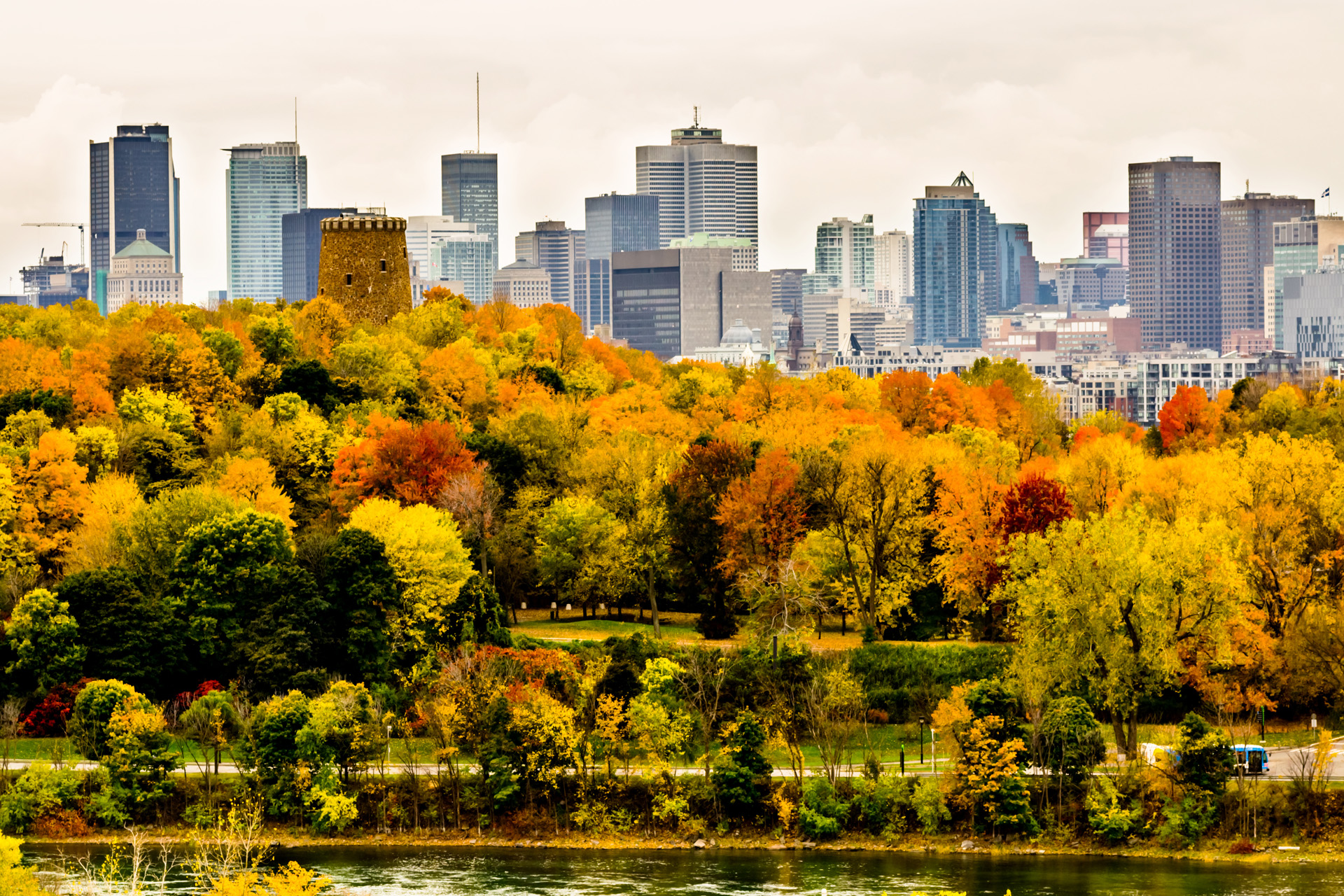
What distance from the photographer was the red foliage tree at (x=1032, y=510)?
260ft

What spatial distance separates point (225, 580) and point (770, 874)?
23277 mm

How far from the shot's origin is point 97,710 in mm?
67688

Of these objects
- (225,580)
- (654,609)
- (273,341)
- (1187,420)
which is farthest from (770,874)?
Answer: (1187,420)

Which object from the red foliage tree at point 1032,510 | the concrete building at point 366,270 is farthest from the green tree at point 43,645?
the concrete building at point 366,270

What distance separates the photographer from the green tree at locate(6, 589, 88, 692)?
7069 cm

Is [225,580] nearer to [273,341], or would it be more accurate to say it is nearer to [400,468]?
[400,468]

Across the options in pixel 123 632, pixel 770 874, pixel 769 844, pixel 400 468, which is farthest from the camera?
pixel 400 468

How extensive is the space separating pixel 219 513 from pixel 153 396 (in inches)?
691

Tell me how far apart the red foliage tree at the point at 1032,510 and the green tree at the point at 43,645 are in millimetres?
32302

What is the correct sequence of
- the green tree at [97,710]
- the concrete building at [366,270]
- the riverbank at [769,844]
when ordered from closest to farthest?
the riverbank at [769,844], the green tree at [97,710], the concrete building at [366,270]

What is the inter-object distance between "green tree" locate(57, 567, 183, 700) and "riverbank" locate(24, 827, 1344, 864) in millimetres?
7952

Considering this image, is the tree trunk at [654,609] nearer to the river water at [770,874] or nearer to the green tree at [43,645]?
the river water at [770,874]

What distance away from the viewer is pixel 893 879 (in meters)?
58.8

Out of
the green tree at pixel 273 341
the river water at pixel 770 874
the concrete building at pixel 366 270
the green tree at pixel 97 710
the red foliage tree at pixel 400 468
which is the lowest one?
the river water at pixel 770 874
